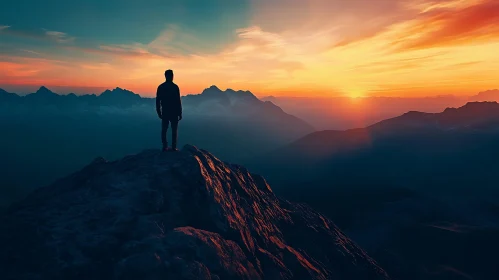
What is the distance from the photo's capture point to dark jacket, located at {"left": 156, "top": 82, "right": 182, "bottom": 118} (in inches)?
728

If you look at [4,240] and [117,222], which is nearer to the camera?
[4,240]

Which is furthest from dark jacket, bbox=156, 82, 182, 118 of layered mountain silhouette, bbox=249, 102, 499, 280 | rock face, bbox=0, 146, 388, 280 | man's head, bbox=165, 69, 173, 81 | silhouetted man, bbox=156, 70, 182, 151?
layered mountain silhouette, bbox=249, 102, 499, 280

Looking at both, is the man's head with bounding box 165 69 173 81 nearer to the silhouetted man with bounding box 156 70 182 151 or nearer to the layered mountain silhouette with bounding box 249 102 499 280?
the silhouetted man with bounding box 156 70 182 151

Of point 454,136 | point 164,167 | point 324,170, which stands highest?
point 164,167

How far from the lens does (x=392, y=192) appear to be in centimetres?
10988

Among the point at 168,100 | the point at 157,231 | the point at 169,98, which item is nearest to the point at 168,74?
the point at 169,98

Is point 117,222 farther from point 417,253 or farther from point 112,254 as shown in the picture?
point 417,253

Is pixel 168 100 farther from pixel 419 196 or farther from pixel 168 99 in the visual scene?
pixel 419 196

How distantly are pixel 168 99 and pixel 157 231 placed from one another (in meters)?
8.57

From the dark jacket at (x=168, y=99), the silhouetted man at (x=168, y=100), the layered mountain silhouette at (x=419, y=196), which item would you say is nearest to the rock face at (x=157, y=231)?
the silhouetted man at (x=168, y=100)

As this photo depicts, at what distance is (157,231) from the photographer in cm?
1367

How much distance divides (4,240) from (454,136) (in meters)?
220

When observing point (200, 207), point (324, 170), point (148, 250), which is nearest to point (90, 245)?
point (148, 250)

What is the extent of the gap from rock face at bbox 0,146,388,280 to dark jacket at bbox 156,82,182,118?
2.95 metres
